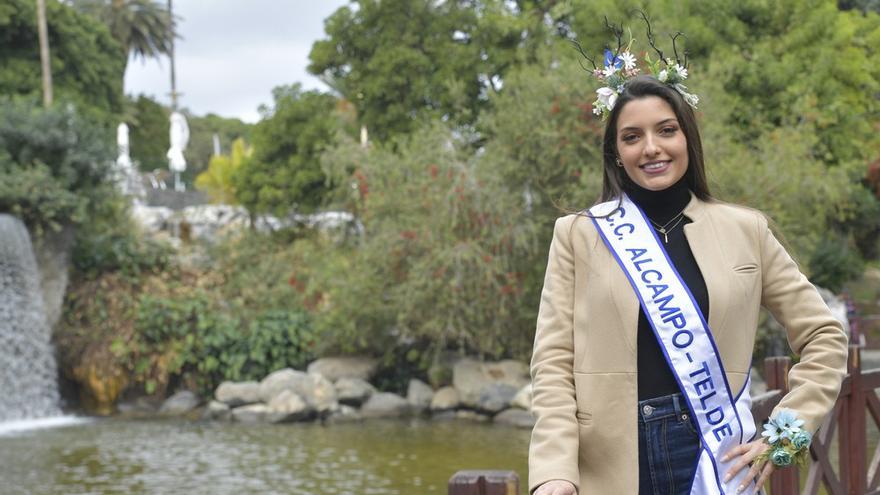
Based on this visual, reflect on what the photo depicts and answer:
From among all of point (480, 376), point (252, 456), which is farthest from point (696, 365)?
point (480, 376)

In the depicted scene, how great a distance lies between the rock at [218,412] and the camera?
13.1 m

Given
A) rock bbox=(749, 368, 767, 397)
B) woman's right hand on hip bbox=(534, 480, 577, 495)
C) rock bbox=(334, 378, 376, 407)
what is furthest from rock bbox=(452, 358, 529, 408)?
woman's right hand on hip bbox=(534, 480, 577, 495)

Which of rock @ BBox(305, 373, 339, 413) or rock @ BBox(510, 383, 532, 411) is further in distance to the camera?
rock @ BBox(305, 373, 339, 413)

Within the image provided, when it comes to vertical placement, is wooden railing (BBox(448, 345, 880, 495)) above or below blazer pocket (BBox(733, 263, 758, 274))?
below

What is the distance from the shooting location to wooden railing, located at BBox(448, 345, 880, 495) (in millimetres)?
3689

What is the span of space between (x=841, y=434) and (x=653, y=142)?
118 inches

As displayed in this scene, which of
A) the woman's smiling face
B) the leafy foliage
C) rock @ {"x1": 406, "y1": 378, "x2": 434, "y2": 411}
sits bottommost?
rock @ {"x1": 406, "y1": 378, "x2": 434, "y2": 411}

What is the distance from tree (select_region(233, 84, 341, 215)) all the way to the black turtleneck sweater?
16248 mm

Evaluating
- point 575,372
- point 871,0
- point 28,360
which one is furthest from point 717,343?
point 871,0

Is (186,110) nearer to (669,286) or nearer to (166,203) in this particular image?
(166,203)

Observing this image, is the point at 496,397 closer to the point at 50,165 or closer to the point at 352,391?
the point at 352,391

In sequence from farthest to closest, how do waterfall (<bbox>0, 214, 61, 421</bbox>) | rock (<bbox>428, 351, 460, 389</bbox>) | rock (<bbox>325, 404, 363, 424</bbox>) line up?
waterfall (<bbox>0, 214, 61, 421</bbox>) < rock (<bbox>428, 351, 460, 389</bbox>) < rock (<bbox>325, 404, 363, 424</bbox>)

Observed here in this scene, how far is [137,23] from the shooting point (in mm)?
40969

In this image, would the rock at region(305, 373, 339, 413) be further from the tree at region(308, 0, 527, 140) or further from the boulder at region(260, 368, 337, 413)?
the tree at region(308, 0, 527, 140)
